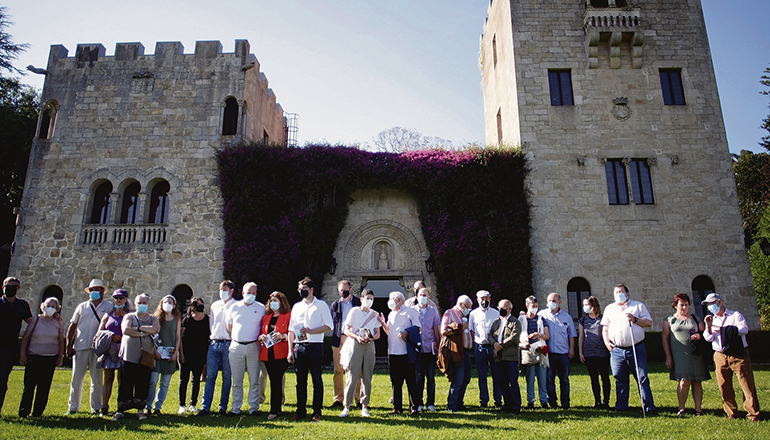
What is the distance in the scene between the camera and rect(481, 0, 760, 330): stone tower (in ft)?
52.4

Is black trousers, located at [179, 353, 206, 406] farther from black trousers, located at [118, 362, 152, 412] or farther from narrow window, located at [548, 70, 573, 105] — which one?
narrow window, located at [548, 70, 573, 105]

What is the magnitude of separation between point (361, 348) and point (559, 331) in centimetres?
356

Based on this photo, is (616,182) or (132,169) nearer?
(616,182)

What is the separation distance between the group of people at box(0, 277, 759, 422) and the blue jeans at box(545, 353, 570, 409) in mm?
36

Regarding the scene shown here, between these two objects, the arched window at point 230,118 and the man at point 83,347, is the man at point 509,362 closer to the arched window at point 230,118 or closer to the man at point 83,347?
the man at point 83,347

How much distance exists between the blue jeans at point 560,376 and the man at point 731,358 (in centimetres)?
212

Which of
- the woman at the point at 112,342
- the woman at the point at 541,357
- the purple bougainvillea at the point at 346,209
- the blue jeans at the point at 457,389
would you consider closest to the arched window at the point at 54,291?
the purple bougainvillea at the point at 346,209

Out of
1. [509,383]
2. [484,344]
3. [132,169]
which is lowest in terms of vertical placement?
[509,383]

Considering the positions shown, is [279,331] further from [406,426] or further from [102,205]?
[102,205]

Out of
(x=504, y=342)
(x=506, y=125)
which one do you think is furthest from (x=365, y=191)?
(x=504, y=342)

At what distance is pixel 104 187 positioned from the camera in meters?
17.5

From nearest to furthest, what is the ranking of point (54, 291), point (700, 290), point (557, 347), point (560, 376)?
point (560, 376) < point (557, 347) < point (700, 290) < point (54, 291)

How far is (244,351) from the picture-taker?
7.24 m

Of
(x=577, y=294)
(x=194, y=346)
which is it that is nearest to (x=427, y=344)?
(x=194, y=346)
